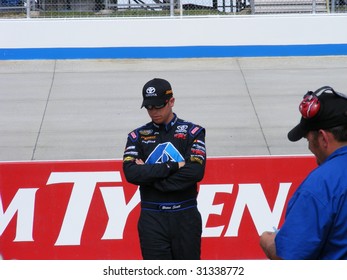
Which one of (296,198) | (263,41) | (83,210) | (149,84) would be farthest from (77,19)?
(296,198)

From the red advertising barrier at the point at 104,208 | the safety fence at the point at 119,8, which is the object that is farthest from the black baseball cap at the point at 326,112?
the safety fence at the point at 119,8

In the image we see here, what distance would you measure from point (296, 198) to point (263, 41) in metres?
14.3

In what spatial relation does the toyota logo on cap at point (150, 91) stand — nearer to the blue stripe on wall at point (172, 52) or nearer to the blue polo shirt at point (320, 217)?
the blue polo shirt at point (320, 217)

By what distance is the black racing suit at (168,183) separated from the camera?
5.11 meters

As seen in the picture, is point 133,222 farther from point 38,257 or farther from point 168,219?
point 168,219

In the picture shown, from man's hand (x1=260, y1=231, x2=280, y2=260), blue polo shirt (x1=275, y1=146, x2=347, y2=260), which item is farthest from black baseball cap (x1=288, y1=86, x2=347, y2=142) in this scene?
man's hand (x1=260, y1=231, x2=280, y2=260)

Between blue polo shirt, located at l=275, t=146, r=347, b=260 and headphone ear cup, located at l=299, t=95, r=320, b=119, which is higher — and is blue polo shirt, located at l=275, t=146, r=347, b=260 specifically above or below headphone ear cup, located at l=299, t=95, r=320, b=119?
below

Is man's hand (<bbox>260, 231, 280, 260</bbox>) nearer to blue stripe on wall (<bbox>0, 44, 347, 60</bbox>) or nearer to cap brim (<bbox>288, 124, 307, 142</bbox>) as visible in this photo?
cap brim (<bbox>288, 124, 307, 142</bbox>)

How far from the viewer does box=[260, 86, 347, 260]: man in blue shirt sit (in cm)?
272

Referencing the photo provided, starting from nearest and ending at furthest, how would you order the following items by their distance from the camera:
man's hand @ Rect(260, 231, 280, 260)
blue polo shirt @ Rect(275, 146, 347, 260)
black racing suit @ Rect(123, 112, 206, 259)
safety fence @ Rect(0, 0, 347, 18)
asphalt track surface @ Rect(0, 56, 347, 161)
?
blue polo shirt @ Rect(275, 146, 347, 260)
man's hand @ Rect(260, 231, 280, 260)
black racing suit @ Rect(123, 112, 206, 259)
asphalt track surface @ Rect(0, 56, 347, 161)
safety fence @ Rect(0, 0, 347, 18)

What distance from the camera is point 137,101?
1439 cm

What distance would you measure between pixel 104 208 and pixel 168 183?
6.93ft

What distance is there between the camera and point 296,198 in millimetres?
2793

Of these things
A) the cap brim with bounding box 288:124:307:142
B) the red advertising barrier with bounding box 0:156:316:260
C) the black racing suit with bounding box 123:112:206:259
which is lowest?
the red advertising barrier with bounding box 0:156:316:260
